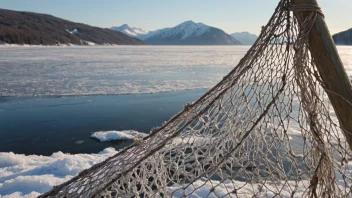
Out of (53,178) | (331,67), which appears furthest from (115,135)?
(331,67)

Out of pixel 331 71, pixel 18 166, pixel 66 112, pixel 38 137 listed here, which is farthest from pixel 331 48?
pixel 66 112

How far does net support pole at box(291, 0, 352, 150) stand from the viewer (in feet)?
4.53

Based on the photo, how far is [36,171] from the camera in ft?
13.1

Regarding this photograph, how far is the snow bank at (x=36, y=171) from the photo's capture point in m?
3.47

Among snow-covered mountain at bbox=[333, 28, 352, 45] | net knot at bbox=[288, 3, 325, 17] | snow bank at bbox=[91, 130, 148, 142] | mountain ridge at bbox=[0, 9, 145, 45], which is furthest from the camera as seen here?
snow-covered mountain at bbox=[333, 28, 352, 45]

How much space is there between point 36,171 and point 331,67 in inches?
152

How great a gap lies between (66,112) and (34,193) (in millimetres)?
4477

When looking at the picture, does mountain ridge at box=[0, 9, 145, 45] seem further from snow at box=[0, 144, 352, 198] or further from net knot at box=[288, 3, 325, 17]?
net knot at box=[288, 3, 325, 17]

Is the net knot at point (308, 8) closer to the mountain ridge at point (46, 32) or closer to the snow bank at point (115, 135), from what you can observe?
the snow bank at point (115, 135)

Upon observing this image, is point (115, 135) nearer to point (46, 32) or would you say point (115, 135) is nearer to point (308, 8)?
point (308, 8)

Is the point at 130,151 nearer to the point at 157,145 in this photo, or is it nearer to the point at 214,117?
the point at 157,145

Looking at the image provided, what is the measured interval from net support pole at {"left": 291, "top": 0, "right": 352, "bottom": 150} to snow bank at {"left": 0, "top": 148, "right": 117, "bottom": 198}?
Answer: 3190 millimetres

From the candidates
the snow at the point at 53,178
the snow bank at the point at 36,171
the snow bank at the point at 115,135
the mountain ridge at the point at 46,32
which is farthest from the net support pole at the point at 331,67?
the mountain ridge at the point at 46,32

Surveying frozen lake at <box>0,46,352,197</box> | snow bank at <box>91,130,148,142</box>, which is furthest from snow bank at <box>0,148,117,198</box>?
snow bank at <box>91,130,148,142</box>
